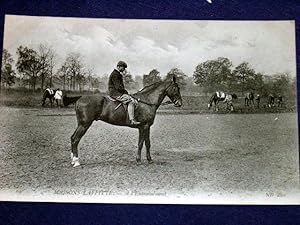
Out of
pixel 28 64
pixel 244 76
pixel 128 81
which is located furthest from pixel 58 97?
pixel 244 76

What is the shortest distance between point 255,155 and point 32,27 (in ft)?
7.38

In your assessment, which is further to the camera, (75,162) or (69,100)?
(69,100)

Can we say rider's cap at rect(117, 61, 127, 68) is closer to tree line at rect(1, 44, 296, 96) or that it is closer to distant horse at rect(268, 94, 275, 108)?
tree line at rect(1, 44, 296, 96)

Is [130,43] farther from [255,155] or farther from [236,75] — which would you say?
[255,155]

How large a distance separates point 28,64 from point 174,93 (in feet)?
4.30

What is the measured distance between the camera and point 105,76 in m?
3.64

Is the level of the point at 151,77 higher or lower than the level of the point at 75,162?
higher

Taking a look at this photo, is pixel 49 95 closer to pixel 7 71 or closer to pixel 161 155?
pixel 7 71

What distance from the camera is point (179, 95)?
3660mm

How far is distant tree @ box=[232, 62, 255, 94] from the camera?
3.68 metres

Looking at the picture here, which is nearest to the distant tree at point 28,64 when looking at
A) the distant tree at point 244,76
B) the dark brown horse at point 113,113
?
the dark brown horse at point 113,113

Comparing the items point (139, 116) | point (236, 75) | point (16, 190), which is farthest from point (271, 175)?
point (16, 190)

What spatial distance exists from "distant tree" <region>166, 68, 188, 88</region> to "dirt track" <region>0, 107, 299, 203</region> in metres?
0.30

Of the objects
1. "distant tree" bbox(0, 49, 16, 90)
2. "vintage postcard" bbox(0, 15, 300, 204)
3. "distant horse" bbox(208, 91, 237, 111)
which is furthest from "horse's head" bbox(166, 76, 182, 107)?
"distant tree" bbox(0, 49, 16, 90)
